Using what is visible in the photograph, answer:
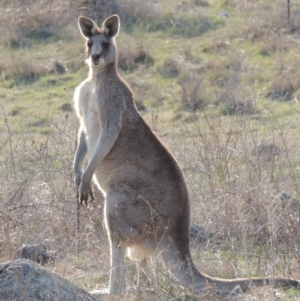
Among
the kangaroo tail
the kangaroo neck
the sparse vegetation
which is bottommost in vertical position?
the sparse vegetation

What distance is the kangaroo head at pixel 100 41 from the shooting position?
23.0 feet

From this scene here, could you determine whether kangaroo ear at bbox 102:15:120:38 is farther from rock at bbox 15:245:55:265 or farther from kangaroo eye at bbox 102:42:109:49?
rock at bbox 15:245:55:265

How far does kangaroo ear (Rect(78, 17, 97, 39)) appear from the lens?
283 inches

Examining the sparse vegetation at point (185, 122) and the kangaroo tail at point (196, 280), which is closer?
the kangaroo tail at point (196, 280)

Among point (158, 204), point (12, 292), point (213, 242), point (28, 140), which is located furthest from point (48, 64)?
point (12, 292)

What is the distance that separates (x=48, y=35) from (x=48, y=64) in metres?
2.06

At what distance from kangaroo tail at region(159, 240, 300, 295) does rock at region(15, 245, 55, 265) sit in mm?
1039

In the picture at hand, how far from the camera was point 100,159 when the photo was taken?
675 centimetres

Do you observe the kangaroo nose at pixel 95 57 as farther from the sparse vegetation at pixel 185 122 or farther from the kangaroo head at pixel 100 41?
the sparse vegetation at pixel 185 122

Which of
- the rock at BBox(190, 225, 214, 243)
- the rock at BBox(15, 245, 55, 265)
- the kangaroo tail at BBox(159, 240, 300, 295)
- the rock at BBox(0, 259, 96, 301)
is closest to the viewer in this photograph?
the rock at BBox(0, 259, 96, 301)

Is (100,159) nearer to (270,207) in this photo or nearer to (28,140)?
(270,207)

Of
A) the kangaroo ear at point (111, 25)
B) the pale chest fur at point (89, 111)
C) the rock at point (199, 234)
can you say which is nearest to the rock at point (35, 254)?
the pale chest fur at point (89, 111)

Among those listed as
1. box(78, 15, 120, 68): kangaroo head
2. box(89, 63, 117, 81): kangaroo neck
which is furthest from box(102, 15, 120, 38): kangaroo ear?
box(89, 63, 117, 81): kangaroo neck

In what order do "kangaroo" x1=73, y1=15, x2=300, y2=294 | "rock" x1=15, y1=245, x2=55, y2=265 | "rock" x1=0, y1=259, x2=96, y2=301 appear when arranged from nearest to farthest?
"rock" x1=0, y1=259, x2=96, y2=301 < "kangaroo" x1=73, y1=15, x2=300, y2=294 < "rock" x1=15, y1=245, x2=55, y2=265
